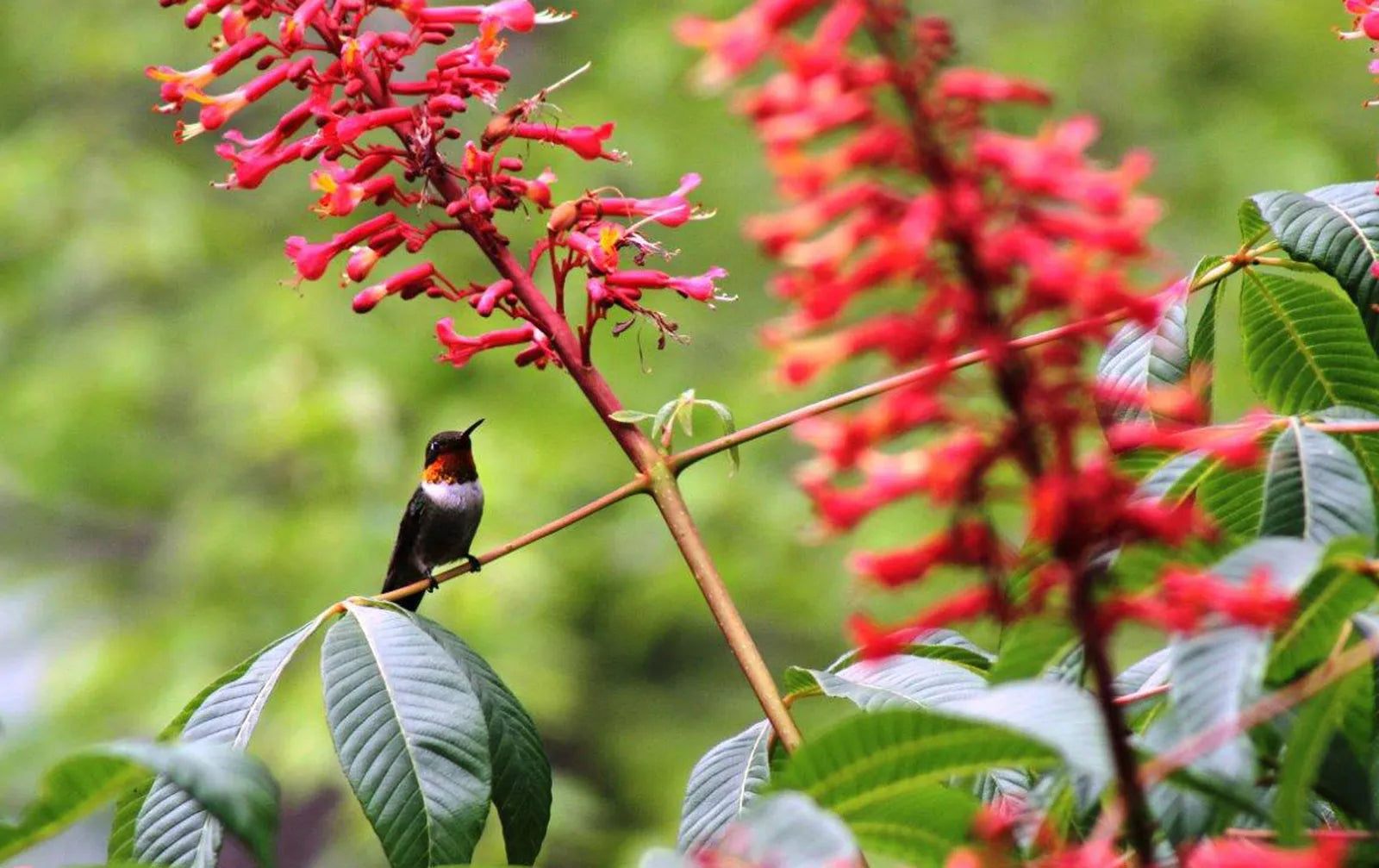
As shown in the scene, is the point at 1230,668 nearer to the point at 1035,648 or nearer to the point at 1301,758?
the point at 1301,758

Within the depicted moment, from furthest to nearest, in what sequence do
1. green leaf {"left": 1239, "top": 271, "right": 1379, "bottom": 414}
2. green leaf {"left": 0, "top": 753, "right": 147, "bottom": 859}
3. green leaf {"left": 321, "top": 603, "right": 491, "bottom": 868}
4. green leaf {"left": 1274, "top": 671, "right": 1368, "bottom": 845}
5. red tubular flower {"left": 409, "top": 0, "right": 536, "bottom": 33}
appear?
red tubular flower {"left": 409, "top": 0, "right": 536, "bottom": 33} → green leaf {"left": 1239, "top": 271, "right": 1379, "bottom": 414} → green leaf {"left": 321, "top": 603, "right": 491, "bottom": 868} → green leaf {"left": 0, "top": 753, "right": 147, "bottom": 859} → green leaf {"left": 1274, "top": 671, "right": 1368, "bottom": 845}

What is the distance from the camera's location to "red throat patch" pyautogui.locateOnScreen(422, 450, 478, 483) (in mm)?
4664

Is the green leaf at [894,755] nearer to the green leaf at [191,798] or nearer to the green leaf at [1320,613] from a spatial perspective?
the green leaf at [1320,613]

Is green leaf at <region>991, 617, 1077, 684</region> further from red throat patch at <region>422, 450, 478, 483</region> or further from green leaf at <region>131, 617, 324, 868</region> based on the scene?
red throat patch at <region>422, 450, 478, 483</region>

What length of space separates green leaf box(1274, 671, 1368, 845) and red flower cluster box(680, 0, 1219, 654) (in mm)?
231

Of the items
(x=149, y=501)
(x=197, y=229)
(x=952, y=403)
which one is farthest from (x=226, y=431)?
(x=952, y=403)

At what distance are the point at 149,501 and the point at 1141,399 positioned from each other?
836 cm

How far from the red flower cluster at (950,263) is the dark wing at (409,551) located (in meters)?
3.62

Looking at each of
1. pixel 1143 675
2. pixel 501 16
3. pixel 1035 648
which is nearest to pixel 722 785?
pixel 1143 675

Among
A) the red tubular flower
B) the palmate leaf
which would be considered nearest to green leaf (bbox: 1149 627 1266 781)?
the palmate leaf

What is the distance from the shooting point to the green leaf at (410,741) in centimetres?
161

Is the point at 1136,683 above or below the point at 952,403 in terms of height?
below

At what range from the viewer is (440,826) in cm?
162

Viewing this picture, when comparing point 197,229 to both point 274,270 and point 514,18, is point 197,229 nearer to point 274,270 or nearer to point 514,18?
point 274,270
